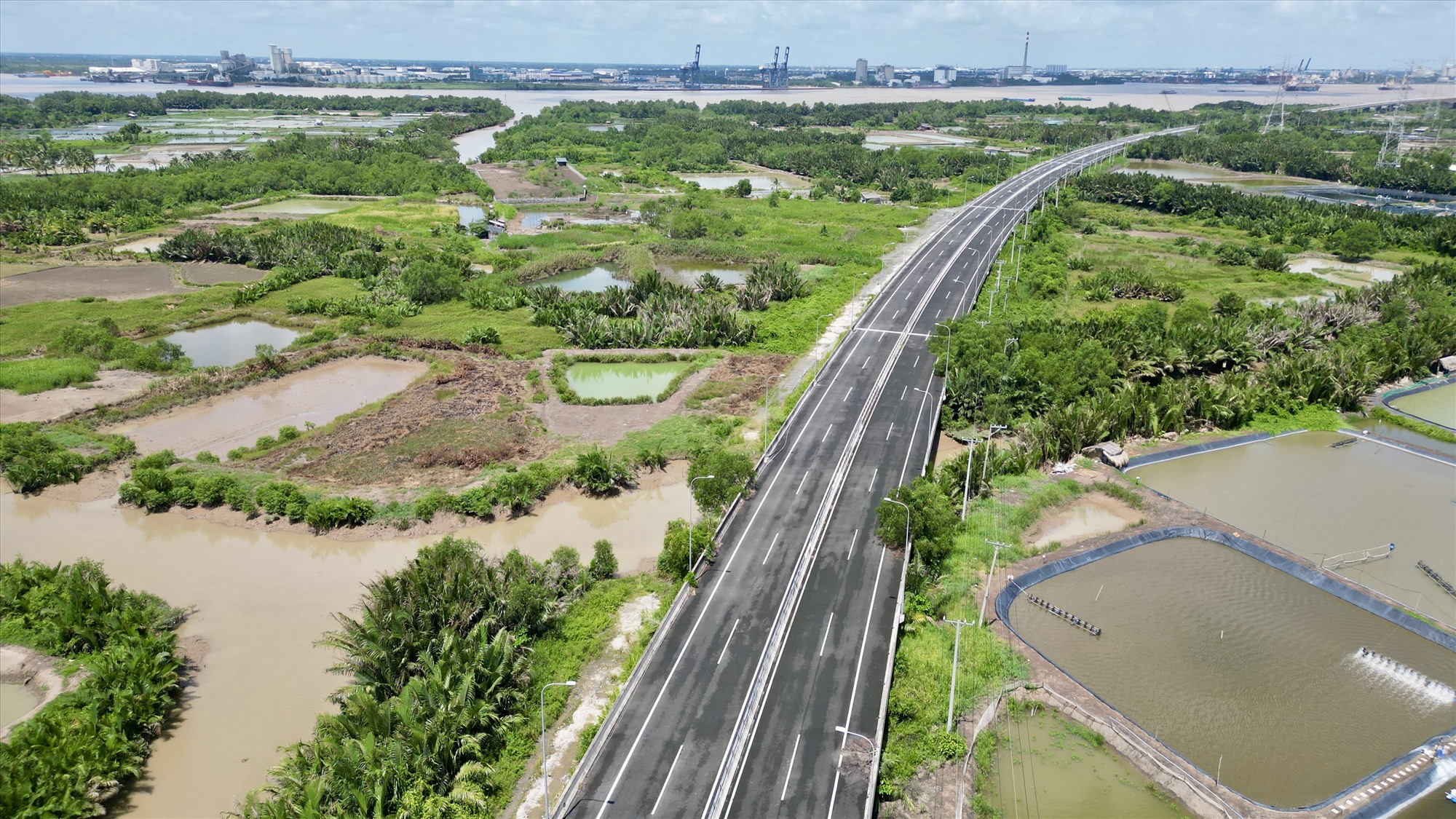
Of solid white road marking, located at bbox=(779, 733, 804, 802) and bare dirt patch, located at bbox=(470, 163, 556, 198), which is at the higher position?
bare dirt patch, located at bbox=(470, 163, 556, 198)

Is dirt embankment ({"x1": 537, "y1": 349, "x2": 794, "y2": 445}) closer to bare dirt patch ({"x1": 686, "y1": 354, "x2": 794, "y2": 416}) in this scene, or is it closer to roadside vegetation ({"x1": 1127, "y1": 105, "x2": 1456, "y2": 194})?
bare dirt patch ({"x1": 686, "y1": 354, "x2": 794, "y2": 416})

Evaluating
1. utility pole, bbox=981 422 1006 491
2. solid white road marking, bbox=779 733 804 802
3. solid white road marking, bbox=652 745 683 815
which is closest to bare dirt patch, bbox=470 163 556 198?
utility pole, bbox=981 422 1006 491

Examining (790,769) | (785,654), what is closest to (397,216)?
(785,654)

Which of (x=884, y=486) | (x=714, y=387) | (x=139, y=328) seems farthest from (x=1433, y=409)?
(x=139, y=328)

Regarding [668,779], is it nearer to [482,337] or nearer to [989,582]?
[989,582]

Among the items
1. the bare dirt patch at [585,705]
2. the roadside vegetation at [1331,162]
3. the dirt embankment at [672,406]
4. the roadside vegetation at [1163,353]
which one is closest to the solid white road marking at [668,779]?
the bare dirt patch at [585,705]

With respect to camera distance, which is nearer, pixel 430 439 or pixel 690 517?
pixel 690 517

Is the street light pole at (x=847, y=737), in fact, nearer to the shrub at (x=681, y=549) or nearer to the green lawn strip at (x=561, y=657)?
the green lawn strip at (x=561, y=657)
